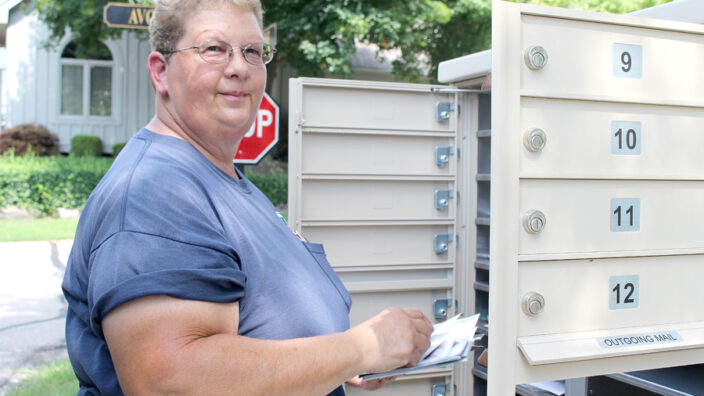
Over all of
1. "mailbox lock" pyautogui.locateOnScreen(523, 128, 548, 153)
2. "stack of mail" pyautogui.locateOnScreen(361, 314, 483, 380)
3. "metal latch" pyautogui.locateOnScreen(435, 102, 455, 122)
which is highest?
"metal latch" pyautogui.locateOnScreen(435, 102, 455, 122)

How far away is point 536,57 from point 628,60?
404 mm

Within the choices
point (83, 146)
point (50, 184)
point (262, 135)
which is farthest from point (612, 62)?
point (83, 146)

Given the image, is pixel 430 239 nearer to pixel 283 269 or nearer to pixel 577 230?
pixel 577 230

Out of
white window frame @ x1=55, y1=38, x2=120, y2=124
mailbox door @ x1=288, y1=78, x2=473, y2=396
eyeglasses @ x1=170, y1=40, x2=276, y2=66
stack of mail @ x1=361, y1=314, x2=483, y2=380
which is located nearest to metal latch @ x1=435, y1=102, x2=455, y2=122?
mailbox door @ x1=288, y1=78, x2=473, y2=396

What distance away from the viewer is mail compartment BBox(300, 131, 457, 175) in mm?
4383

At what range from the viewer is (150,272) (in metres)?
1.28

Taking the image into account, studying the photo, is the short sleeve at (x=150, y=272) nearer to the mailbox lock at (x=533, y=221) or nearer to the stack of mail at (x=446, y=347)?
the stack of mail at (x=446, y=347)

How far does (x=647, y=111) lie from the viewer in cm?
236

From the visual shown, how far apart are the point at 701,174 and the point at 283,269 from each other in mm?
1709

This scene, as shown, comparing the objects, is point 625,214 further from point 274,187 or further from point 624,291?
point 274,187

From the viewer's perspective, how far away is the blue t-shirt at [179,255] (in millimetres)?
1307

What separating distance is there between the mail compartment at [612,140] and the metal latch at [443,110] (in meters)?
2.23

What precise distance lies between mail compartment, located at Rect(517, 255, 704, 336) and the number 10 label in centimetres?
11

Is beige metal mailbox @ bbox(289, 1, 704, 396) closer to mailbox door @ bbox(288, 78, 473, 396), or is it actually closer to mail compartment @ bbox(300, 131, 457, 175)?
mailbox door @ bbox(288, 78, 473, 396)
